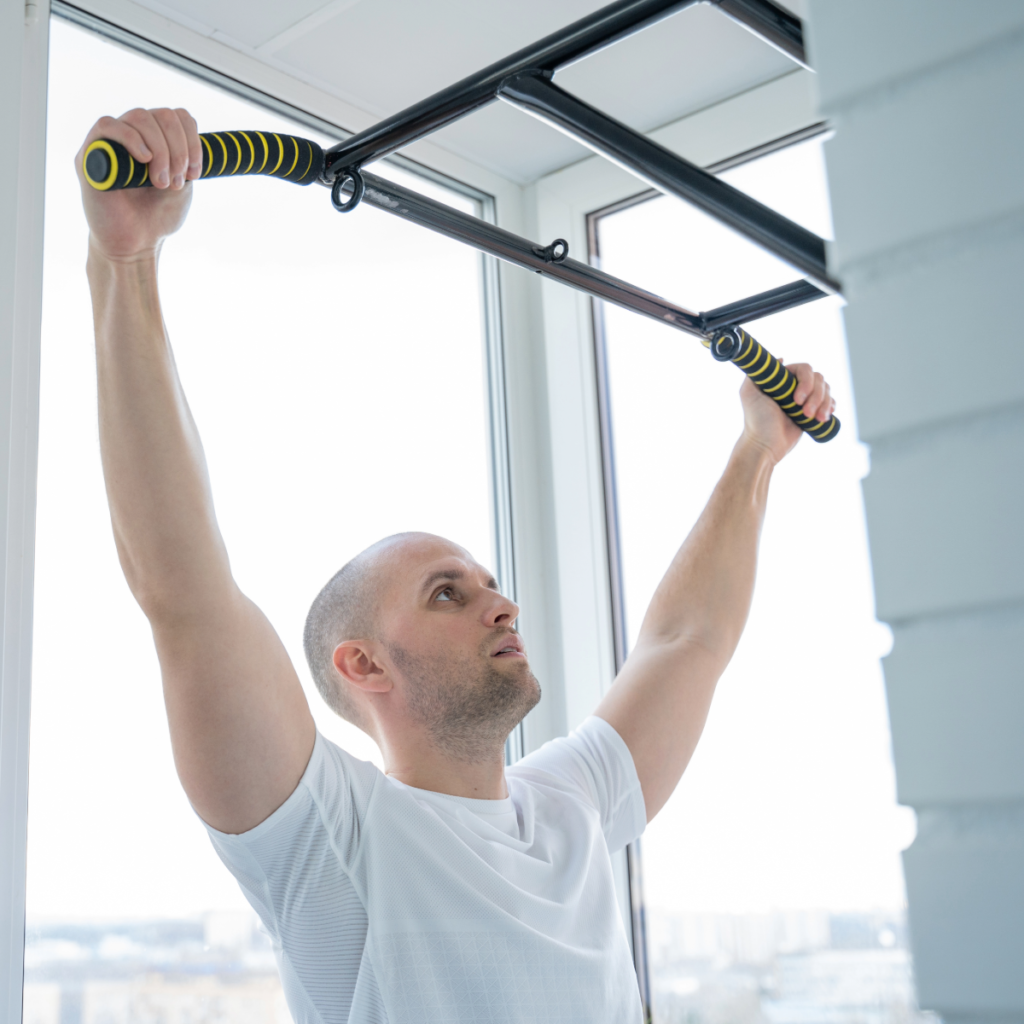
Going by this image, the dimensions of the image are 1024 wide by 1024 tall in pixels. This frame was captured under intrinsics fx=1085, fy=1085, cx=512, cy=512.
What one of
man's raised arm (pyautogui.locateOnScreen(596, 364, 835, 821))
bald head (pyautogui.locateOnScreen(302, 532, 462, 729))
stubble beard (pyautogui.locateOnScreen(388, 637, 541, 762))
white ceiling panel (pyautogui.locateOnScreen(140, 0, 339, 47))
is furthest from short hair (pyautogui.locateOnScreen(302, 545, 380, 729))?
white ceiling panel (pyautogui.locateOnScreen(140, 0, 339, 47))

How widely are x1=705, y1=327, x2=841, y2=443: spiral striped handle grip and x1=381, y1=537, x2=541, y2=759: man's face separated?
1.41ft

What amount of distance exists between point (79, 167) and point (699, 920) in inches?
61.7

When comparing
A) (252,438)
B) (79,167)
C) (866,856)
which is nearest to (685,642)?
(866,856)

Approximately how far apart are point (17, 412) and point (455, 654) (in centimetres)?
68

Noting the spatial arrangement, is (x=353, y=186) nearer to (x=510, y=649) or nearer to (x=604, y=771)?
(x=510, y=649)

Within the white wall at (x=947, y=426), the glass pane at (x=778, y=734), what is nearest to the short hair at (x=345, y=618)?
the glass pane at (x=778, y=734)

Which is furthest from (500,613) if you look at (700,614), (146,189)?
(146,189)

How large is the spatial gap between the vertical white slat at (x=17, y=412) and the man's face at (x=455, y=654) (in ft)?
1.59

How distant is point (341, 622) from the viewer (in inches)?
57.2

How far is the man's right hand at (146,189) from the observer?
83cm

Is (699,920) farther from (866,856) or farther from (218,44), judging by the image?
(218,44)

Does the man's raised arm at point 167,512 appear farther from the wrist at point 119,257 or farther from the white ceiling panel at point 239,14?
the white ceiling panel at point 239,14

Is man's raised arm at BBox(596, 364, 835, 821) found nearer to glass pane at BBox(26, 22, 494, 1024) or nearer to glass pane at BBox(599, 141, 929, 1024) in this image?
glass pane at BBox(599, 141, 929, 1024)

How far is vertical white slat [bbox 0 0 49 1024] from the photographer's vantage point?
136cm
